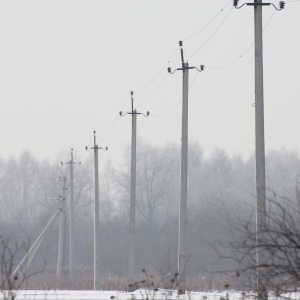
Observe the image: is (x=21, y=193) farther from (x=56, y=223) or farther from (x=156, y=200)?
(x=56, y=223)

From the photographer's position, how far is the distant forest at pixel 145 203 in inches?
3812

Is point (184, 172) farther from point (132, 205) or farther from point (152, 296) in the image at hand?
point (152, 296)

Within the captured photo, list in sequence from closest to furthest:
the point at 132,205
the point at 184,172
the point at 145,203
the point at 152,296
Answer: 1. the point at 152,296
2. the point at 184,172
3. the point at 132,205
4. the point at 145,203

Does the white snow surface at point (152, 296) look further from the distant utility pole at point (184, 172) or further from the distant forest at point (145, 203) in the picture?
the distant forest at point (145, 203)

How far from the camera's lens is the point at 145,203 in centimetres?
12475

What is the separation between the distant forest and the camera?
96.8 meters

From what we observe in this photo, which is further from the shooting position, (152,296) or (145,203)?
(145,203)

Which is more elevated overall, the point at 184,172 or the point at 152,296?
the point at 184,172

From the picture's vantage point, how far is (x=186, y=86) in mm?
35969

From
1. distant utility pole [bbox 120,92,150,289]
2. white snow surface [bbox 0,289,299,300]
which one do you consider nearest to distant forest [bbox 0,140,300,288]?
distant utility pole [bbox 120,92,150,289]

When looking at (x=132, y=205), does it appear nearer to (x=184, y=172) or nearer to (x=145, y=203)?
(x=184, y=172)

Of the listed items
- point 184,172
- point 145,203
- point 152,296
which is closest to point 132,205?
point 184,172

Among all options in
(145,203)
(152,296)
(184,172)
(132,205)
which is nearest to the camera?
(152,296)

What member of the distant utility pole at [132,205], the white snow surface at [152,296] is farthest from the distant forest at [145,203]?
the white snow surface at [152,296]
